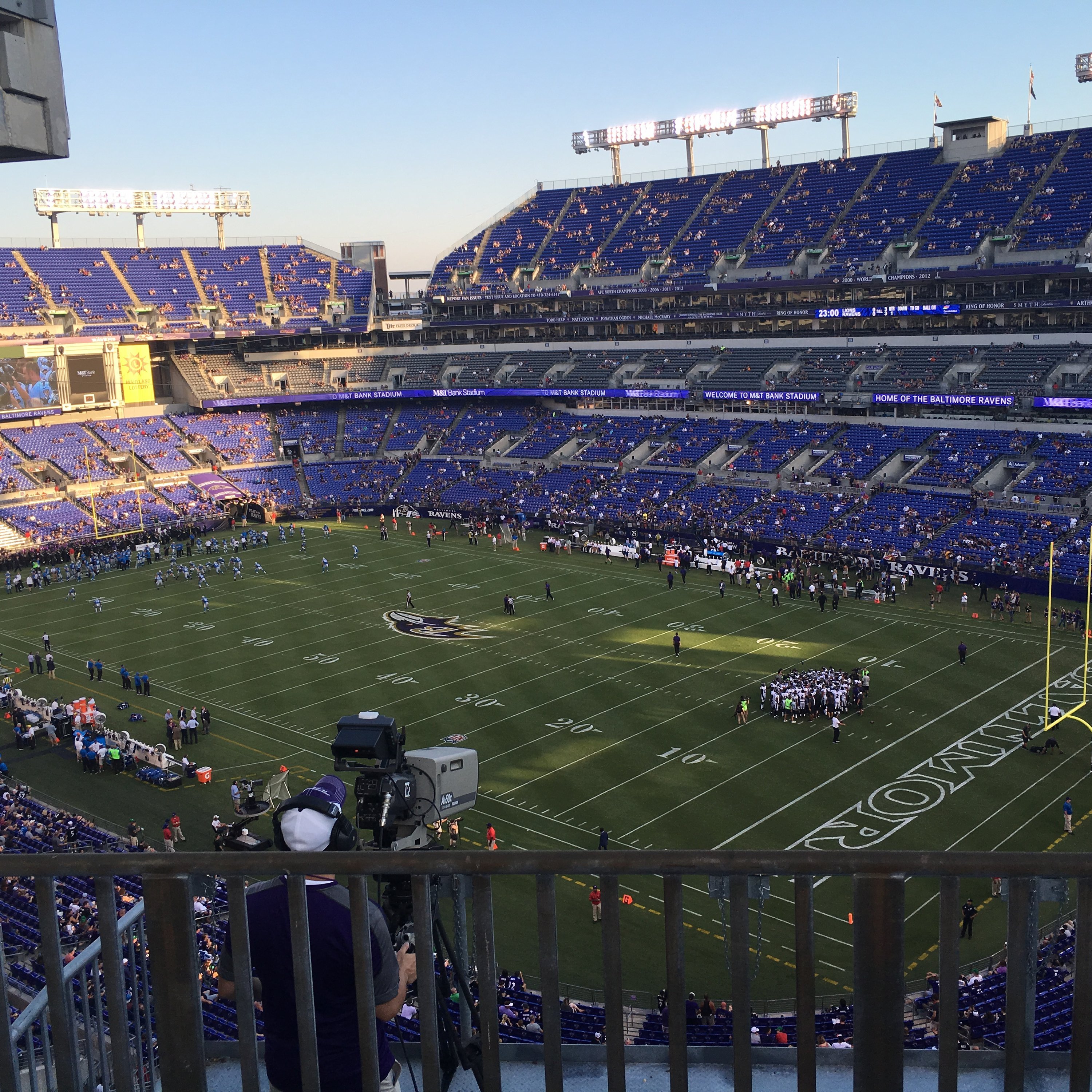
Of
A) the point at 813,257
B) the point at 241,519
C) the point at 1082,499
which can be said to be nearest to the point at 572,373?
the point at 813,257

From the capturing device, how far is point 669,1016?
3.62 metres

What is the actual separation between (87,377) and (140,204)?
22.5 meters

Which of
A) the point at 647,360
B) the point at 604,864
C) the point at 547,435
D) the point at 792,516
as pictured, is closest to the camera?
the point at 604,864

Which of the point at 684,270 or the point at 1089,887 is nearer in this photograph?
the point at 1089,887

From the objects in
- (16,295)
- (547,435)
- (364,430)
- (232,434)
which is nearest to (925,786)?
(547,435)

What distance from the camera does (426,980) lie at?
353 centimetres

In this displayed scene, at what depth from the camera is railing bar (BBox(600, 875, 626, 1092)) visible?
11.3 feet

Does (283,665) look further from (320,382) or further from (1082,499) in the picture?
(320,382)

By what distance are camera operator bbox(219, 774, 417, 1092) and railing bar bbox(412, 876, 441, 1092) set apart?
1.01 feet

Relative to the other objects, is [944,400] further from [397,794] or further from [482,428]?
[397,794]

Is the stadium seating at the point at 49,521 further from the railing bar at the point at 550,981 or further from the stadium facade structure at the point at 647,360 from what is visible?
the railing bar at the point at 550,981

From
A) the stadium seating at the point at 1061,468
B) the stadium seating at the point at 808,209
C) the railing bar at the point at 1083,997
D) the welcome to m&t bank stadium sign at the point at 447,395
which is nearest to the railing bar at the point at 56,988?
the railing bar at the point at 1083,997

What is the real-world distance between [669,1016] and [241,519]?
6146 centimetres

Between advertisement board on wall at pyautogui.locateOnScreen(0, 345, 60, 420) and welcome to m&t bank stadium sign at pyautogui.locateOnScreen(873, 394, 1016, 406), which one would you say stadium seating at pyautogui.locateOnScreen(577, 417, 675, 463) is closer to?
welcome to m&t bank stadium sign at pyautogui.locateOnScreen(873, 394, 1016, 406)
